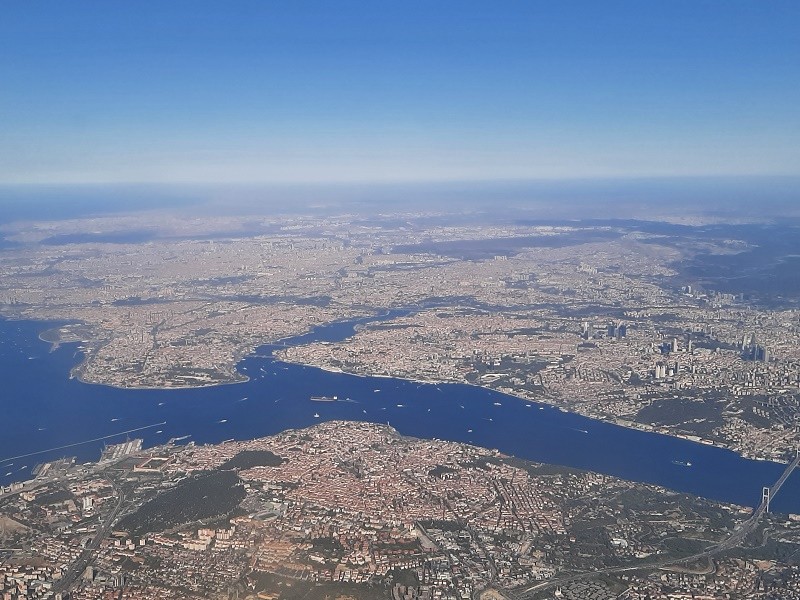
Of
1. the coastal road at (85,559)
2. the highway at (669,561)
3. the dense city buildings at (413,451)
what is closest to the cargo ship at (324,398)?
the dense city buildings at (413,451)

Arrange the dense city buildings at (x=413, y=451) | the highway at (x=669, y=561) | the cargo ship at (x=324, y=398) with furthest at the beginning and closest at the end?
1. the cargo ship at (x=324, y=398)
2. the dense city buildings at (x=413, y=451)
3. the highway at (x=669, y=561)

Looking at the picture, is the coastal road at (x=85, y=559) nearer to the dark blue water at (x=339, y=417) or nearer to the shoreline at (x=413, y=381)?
the dark blue water at (x=339, y=417)

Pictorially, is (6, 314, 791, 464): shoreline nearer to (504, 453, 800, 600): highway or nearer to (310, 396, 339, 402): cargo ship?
(310, 396, 339, 402): cargo ship

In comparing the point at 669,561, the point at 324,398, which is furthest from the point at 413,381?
the point at 669,561

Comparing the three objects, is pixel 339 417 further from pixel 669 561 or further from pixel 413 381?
pixel 669 561

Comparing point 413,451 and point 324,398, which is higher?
point 324,398

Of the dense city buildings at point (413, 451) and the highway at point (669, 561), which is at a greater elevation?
the dense city buildings at point (413, 451)

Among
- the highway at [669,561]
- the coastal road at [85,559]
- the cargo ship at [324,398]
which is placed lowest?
the highway at [669,561]

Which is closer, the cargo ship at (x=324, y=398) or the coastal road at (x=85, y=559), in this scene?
the coastal road at (x=85, y=559)

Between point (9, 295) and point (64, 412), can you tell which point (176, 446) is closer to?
point (64, 412)
